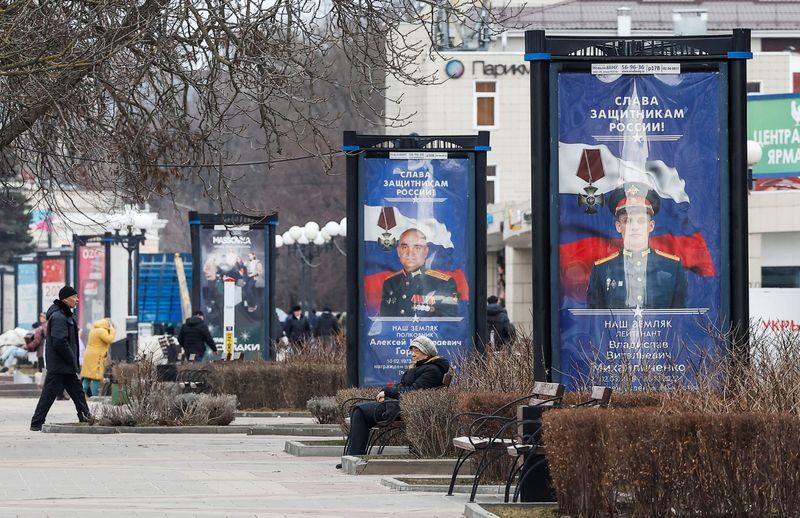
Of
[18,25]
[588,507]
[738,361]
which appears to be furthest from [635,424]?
[18,25]

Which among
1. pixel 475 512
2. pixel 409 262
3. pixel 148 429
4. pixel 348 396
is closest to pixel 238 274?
pixel 148 429

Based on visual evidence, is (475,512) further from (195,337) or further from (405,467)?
(195,337)

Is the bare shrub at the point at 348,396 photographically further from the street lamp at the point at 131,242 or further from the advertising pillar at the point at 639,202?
the street lamp at the point at 131,242

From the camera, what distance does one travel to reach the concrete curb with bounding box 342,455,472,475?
46.6ft

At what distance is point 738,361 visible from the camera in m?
11.6

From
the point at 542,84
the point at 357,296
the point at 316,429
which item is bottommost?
the point at 316,429

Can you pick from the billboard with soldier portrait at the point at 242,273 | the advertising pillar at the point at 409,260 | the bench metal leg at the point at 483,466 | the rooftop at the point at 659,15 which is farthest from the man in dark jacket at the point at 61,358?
the rooftop at the point at 659,15

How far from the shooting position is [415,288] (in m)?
18.6

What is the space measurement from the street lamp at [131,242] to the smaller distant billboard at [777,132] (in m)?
21.2

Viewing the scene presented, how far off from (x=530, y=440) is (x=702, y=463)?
2.12 metres

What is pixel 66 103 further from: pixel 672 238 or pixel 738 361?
pixel 738 361

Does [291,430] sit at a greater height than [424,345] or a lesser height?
lesser

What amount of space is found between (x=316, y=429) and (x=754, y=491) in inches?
449

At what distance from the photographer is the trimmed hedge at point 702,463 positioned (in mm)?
9492
